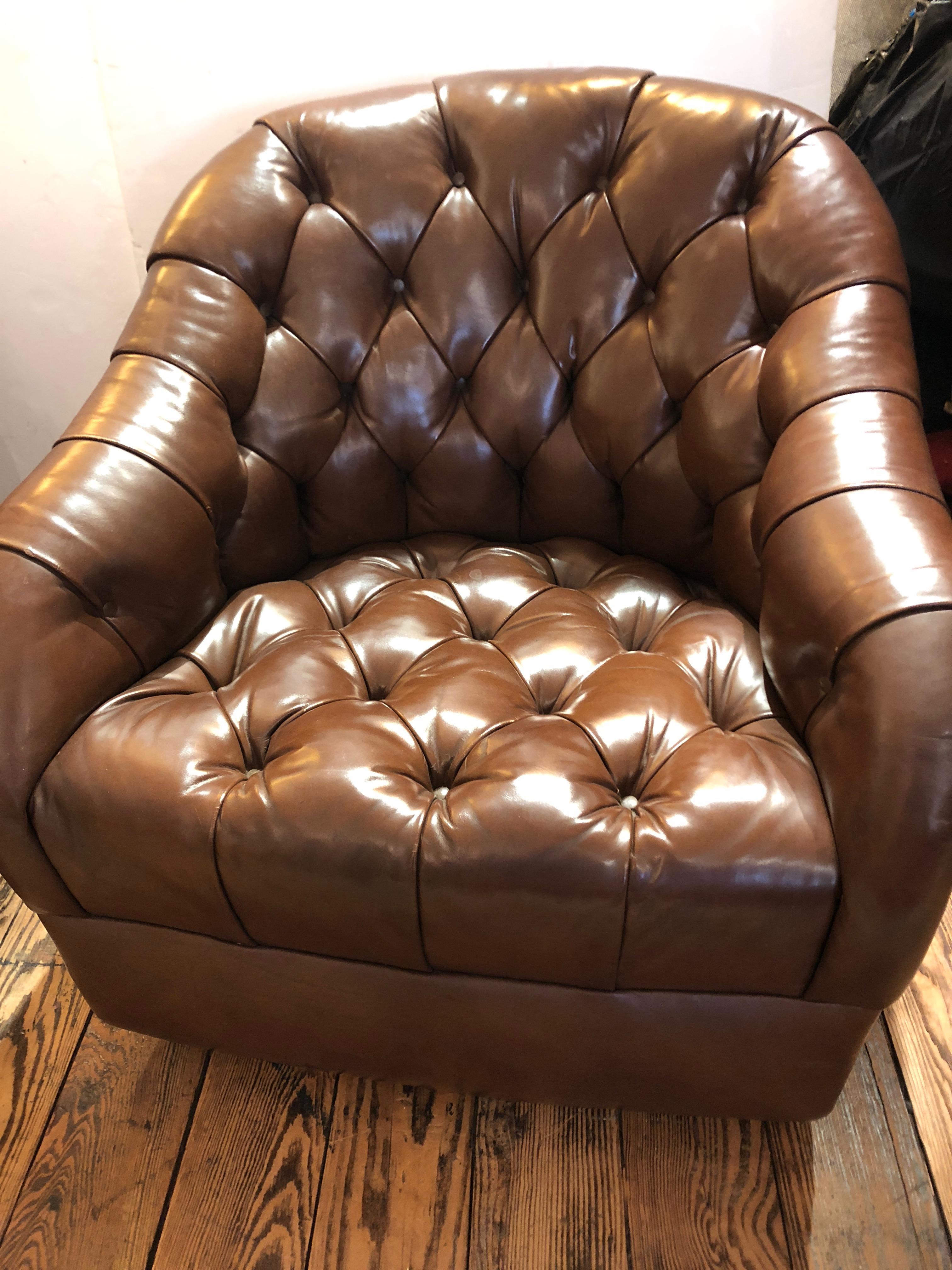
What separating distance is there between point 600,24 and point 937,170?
53 centimetres

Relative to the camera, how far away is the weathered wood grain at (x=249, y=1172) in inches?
38.5

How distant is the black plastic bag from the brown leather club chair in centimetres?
20

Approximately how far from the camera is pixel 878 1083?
43.6 inches

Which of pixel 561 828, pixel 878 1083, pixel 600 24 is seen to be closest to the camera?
pixel 561 828

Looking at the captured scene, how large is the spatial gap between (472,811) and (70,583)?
1.60ft

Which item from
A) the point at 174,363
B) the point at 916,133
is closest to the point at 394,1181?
the point at 174,363

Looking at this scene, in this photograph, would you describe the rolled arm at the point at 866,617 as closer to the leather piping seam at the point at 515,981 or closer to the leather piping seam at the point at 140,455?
the leather piping seam at the point at 515,981

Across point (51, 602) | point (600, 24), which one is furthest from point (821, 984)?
point (600, 24)

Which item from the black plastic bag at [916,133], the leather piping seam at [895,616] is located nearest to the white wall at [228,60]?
the black plastic bag at [916,133]

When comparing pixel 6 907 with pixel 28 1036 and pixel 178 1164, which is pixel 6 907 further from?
pixel 178 1164

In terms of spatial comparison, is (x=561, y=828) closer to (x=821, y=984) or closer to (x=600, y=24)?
(x=821, y=984)

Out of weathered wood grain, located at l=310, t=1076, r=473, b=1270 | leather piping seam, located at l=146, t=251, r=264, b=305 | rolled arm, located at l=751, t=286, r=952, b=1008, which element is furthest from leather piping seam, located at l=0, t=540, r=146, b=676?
rolled arm, located at l=751, t=286, r=952, b=1008

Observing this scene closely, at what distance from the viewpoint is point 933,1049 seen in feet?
3.72

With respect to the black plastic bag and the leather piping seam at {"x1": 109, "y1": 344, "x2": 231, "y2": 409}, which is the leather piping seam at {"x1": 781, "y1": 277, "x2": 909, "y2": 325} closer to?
the black plastic bag
